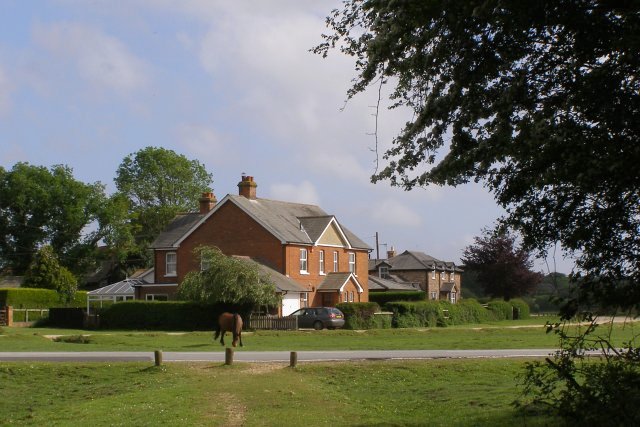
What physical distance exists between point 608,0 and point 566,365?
4795 millimetres

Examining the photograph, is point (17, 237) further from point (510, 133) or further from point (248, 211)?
point (510, 133)

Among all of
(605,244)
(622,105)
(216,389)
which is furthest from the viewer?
(216,389)

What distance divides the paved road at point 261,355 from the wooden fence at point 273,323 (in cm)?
1805

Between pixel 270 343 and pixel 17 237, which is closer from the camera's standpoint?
pixel 270 343

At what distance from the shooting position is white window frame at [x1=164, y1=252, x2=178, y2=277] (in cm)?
6481

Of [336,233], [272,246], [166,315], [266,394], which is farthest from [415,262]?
[266,394]

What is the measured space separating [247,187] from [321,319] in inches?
699

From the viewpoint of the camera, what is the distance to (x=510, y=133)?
38.1ft

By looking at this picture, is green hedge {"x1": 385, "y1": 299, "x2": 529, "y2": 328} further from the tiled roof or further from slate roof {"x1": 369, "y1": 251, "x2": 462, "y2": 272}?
slate roof {"x1": 369, "y1": 251, "x2": 462, "y2": 272}

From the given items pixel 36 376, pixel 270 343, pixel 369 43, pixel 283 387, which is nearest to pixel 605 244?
pixel 369 43

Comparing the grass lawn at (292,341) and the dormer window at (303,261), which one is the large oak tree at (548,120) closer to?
the grass lawn at (292,341)

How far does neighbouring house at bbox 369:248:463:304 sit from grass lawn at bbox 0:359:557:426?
61.9 meters

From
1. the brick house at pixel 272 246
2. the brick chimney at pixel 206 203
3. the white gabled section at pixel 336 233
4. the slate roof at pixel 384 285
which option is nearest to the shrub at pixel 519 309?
the slate roof at pixel 384 285

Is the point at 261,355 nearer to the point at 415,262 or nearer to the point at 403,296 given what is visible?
the point at 403,296
